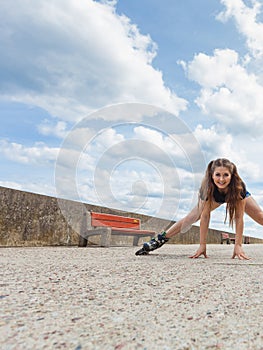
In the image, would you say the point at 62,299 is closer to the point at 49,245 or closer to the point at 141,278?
the point at 141,278

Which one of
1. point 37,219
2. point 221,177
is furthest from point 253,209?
point 37,219

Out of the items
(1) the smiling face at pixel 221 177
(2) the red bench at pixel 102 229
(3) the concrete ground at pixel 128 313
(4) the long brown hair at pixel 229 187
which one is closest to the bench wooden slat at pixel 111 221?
(2) the red bench at pixel 102 229

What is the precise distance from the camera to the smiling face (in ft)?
13.2

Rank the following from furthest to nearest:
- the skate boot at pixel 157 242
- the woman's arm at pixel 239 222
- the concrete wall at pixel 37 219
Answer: the concrete wall at pixel 37 219
the skate boot at pixel 157 242
the woman's arm at pixel 239 222

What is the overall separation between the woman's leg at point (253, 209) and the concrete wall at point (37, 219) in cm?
426

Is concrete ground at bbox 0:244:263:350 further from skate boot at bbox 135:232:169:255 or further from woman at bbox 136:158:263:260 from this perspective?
skate boot at bbox 135:232:169:255

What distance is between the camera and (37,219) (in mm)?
6980

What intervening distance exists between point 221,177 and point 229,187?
239 mm

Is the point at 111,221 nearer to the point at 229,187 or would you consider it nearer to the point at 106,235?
the point at 106,235

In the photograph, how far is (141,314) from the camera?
1.46 m

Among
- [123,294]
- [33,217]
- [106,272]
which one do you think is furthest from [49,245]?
[123,294]

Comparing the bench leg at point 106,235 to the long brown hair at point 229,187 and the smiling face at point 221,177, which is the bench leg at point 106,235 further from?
the smiling face at point 221,177

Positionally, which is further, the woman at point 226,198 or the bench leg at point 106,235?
the bench leg at point 106,235

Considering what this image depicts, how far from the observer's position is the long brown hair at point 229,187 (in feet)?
13.4
